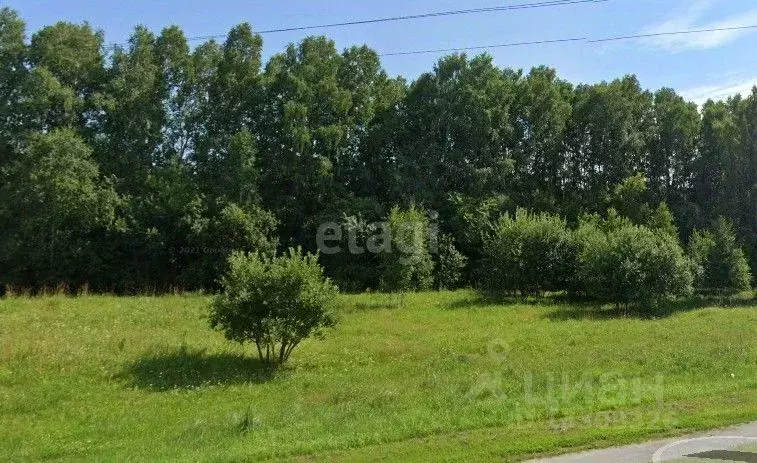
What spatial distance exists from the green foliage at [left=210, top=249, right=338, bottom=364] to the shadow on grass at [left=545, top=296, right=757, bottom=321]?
13.0 metres

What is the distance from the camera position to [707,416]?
10266 mm

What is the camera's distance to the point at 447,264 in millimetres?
41406

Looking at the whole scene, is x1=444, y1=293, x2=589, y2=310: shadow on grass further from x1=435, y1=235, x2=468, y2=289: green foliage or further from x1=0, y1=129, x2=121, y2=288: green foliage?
x1=0, y1=129, x2=121, y2=288: green foliage

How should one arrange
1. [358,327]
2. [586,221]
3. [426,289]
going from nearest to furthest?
[358,327] → [426,289] → [586,221]

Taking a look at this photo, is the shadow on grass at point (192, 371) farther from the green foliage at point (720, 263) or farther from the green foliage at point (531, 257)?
the green foliage at point (720, 263)

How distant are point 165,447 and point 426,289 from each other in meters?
27.7

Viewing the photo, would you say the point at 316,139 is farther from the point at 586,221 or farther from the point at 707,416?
the point at 707,416

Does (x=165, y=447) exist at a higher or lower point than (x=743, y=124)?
lower

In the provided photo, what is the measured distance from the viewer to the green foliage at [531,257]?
36.7m

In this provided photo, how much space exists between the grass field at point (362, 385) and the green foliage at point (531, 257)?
9608 mm

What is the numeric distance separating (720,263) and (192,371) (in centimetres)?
3460

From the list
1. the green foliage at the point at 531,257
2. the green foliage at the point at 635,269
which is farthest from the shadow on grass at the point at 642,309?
the green foliage at the point at 531,257

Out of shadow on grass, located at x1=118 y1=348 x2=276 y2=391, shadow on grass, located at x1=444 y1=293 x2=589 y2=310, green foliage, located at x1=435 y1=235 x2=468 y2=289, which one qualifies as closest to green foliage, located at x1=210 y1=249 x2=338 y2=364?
shadow on grass, located at x1=118 y1=348 x2=276 y2=391

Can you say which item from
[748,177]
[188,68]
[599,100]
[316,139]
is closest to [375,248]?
[316,139]
